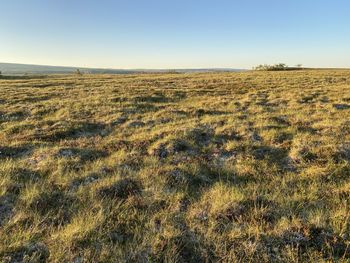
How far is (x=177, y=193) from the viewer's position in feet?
19.2

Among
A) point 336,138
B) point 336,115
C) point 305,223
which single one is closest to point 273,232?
point 305,223

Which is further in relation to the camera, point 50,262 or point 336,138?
point 336,138

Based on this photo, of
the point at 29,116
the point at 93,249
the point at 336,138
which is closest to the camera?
the point at 93,249

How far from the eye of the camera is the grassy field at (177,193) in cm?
416

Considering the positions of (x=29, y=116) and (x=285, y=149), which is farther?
(x=29, y=116)

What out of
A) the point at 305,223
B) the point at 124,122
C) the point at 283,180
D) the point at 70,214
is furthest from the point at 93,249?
the point at 124,122

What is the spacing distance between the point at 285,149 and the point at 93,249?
21.4ft

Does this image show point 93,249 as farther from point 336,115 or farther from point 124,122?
point 336,115

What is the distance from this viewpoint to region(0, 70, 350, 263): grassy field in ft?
13.7

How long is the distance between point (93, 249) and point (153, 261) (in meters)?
0.86

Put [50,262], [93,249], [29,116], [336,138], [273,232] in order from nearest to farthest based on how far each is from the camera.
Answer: [50,262]
[93,249]
[273,232]
[336,138]
[29,116]

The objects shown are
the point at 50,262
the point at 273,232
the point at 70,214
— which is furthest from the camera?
the point at 70,214

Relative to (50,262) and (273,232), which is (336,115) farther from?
(50,262)

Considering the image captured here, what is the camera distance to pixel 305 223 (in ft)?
15.4
